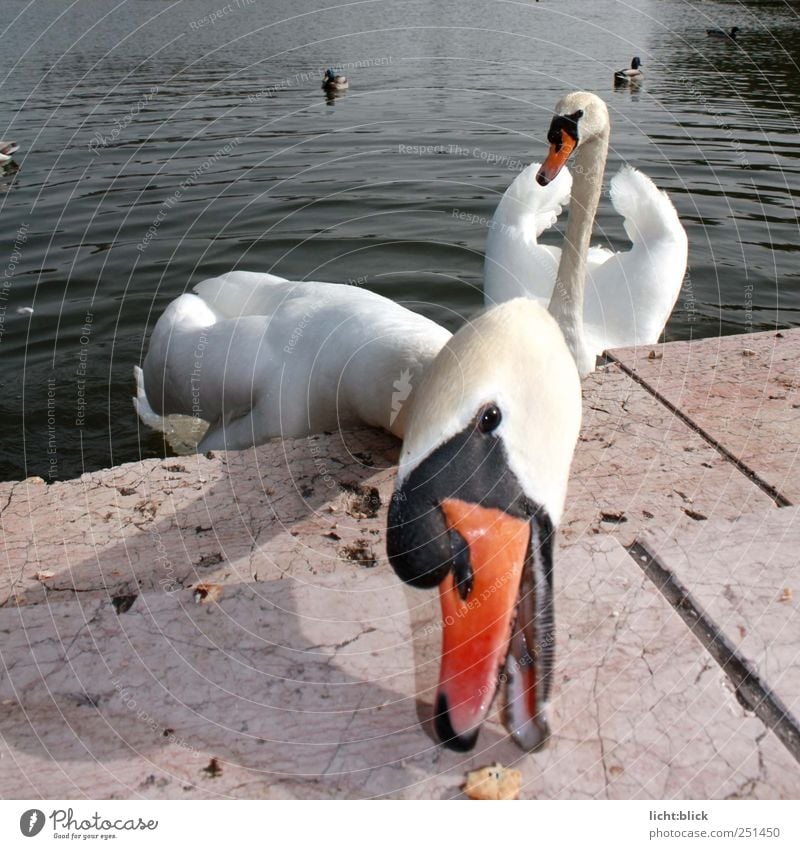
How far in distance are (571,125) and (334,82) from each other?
14.6m

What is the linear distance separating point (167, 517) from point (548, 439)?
1639mm

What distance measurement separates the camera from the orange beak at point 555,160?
14.9 feet

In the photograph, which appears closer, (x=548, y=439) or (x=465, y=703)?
(x=465, y=703)

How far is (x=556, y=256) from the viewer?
624cm

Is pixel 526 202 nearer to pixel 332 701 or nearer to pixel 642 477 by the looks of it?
pixel 642 477

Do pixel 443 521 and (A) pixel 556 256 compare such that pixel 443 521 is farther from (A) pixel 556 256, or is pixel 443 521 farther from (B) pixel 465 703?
(A) pixel 556 256

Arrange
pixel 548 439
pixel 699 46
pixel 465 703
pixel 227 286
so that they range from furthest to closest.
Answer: pixel 699 46, pixel 227 286, pixel 548 439, pixel 465 703

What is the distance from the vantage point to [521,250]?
19.3 feet

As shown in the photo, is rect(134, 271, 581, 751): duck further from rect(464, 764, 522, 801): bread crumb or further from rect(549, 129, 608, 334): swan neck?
rect(549, 129, 608, 334): swan neck

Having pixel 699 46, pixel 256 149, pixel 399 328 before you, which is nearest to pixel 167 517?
pixel 399 328

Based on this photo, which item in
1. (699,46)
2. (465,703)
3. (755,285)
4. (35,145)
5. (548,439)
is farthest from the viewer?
(699,46)

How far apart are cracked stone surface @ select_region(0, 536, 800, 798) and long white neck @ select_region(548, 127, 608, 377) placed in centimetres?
217

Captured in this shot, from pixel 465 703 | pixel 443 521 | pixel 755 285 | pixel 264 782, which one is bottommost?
pixel 755 285

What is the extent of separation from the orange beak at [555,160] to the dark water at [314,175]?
1.08 m
